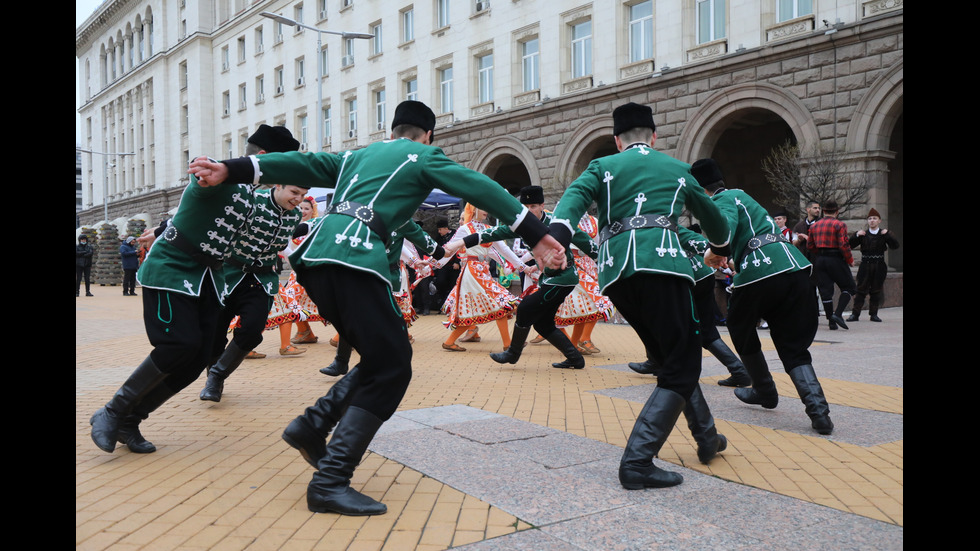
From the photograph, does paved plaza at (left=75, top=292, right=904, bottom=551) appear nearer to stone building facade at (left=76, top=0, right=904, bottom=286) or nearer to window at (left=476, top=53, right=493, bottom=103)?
stone building facade at (left=76, top=0, right=904, bottom=286)

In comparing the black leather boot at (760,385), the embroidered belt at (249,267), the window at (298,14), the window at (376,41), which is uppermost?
the window at (298,14)

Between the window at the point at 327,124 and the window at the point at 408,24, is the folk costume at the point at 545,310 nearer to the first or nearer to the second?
the window at the point at 408,24

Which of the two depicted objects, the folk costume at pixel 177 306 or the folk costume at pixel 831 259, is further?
the folk costume at pixel 831 259

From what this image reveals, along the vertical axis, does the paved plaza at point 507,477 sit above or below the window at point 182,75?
below

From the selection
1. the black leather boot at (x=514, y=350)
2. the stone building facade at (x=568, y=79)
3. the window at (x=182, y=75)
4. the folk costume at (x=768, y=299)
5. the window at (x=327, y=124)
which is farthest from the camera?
the window at (x=182, y=75)

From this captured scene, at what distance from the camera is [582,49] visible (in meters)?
25.0

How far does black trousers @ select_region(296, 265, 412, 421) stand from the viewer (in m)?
3.37

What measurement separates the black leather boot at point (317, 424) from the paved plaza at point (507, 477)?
0.24 metres

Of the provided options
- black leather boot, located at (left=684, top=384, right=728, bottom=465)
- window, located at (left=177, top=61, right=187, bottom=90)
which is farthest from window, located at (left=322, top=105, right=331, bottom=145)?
black leather boot, located at (left=684, top=384, right=728, bottom=465)

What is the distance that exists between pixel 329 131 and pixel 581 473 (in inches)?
1414

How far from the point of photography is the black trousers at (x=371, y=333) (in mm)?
3373

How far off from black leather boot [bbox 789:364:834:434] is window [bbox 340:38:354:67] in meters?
33.5

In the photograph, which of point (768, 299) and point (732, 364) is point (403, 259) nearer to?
point (732, 364)

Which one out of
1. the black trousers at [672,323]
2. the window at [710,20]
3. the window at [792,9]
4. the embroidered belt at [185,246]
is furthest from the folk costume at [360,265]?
the window at [710,20]
